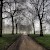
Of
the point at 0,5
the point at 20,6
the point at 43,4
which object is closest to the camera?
the point at 0,5

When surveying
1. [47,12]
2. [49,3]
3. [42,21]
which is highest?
[49,3]

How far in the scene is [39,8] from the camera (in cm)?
4531

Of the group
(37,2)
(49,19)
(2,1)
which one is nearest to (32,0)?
(37,2)

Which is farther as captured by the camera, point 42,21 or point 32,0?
point 32,0

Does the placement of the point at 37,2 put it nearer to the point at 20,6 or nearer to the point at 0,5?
the point at 20,6

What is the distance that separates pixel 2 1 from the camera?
3441cm

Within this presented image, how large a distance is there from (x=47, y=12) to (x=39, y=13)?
2.76 metres

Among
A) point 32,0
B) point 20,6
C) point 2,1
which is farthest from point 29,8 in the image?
point 2,1

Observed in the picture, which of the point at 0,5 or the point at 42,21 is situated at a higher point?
the point at 0,5

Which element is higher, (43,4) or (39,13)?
(43,4)

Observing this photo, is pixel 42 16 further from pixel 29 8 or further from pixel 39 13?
pixel 29 8

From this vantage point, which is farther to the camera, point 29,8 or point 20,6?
point 29,8

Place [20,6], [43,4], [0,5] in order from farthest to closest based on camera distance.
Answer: [43,4] < [20,6] < [0,5]

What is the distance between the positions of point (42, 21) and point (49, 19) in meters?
2.25
